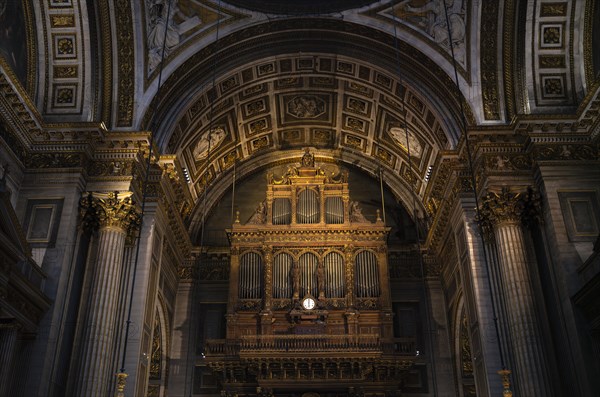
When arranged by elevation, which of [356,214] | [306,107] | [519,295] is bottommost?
[519,295]

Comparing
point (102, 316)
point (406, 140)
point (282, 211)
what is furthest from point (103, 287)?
point (406, 140)

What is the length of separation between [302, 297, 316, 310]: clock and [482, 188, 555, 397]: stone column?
20.4 ft

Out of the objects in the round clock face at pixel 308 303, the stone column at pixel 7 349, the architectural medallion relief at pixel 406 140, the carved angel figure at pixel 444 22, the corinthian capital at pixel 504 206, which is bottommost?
the stone column at pixel 7 349

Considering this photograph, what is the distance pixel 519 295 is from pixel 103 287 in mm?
9149

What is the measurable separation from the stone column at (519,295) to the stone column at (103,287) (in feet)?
28.0

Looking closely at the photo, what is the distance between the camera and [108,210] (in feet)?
49.8

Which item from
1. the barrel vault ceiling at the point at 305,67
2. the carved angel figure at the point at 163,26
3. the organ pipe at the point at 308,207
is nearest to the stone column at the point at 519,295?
the barrel vault ceiling at the point at 305,67

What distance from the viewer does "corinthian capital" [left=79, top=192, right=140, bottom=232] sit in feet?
49.8

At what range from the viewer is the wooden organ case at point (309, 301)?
718 inches

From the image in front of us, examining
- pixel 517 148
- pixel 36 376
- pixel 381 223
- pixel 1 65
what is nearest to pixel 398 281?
pixel 381 223

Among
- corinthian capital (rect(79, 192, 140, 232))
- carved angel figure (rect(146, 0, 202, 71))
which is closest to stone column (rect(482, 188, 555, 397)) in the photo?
corinthian capital (rect(79, 192, 140, 232))

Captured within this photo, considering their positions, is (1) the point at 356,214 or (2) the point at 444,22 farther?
(1) the point at 356,214

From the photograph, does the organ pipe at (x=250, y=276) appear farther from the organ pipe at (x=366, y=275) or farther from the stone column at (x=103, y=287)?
the stone column at (x=103, y=287)

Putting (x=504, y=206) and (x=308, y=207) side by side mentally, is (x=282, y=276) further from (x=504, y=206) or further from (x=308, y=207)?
(x=504, y=206)
